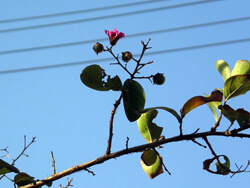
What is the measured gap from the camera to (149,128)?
2.71 feet

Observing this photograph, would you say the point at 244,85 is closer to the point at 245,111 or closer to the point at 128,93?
the point at 245,111

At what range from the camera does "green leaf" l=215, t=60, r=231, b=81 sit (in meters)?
0.84

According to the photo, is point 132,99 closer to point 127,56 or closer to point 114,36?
point 127,56

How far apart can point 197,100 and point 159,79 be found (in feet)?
0.33

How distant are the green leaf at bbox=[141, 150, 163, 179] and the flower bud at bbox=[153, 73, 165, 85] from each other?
134mm

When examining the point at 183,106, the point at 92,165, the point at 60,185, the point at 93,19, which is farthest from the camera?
the point at 93,19

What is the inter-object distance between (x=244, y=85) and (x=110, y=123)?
240 mm

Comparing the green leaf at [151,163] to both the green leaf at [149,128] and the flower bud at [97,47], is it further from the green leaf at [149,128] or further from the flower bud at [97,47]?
the flower bud at [97,47]

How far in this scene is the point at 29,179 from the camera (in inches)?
30.1

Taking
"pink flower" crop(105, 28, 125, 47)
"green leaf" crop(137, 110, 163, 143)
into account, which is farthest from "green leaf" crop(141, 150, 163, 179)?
"pink flower" crop(105, 28, 125, 47)

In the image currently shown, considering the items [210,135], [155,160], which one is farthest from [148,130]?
[210,135]

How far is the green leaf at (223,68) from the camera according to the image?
836mm

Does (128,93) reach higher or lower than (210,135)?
higher

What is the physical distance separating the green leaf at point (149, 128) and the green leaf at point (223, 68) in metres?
0.15
